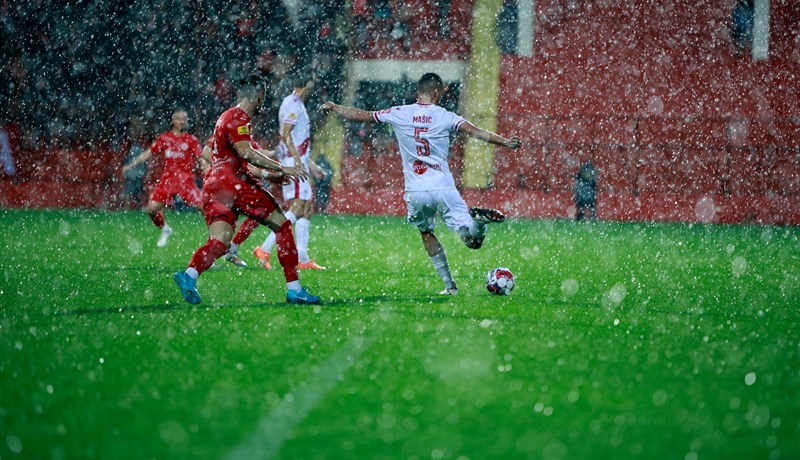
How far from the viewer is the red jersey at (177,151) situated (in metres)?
13.3

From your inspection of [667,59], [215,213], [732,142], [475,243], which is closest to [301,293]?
[215,213]

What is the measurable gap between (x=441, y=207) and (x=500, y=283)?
799mm

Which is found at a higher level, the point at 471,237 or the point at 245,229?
the point at 471,237

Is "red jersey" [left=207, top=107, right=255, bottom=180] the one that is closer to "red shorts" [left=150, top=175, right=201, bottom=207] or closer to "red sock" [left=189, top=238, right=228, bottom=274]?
"red sock" [left=189, top=238, right=228, bottom=274]

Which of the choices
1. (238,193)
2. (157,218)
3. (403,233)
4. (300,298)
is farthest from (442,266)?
(403,233)

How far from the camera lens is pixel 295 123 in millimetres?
10719

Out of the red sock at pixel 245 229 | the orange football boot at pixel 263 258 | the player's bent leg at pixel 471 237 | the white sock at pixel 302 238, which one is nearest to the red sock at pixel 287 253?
the player's bent leg at pixel 471 237

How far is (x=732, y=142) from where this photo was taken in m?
25.6

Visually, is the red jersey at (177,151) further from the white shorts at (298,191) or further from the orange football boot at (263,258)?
the orange football boot at (263,258)

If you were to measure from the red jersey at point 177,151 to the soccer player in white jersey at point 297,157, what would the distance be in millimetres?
2534

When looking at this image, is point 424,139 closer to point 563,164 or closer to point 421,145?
point 421,145

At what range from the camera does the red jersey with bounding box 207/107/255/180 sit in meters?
7.38

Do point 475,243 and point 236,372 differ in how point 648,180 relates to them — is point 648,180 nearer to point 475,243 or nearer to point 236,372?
point 475,243

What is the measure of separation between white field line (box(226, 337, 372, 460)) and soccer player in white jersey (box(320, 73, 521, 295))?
288 cm
